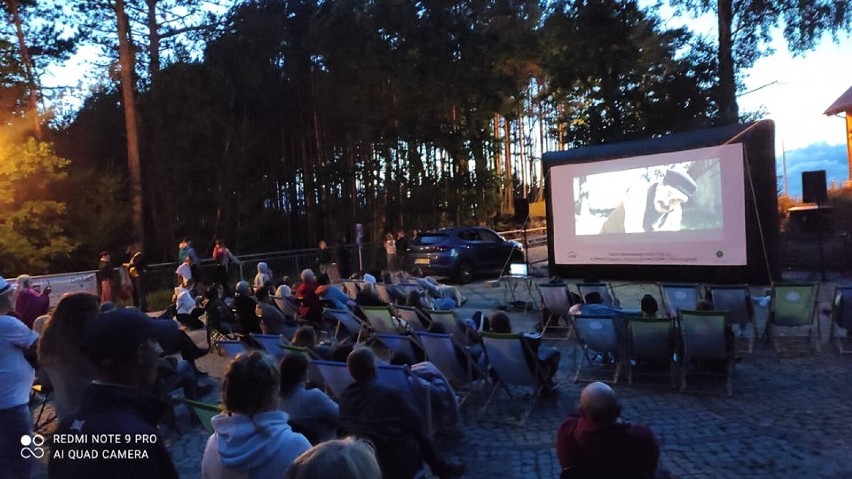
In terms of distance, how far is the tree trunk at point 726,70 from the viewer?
16672 millimetres

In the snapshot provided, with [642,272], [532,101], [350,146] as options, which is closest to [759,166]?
[642,272]

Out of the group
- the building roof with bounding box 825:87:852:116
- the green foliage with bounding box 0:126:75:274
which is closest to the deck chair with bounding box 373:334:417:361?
the green foliage with bounding box 0:126:75:274

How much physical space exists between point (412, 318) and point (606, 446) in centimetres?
457

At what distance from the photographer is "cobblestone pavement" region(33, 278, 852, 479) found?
414 centimetres

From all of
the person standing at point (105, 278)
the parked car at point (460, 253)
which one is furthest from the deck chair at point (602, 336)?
the person standing at point (105, 278)

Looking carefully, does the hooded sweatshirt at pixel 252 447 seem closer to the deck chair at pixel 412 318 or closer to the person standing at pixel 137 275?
the deck chair at pixel 412 318

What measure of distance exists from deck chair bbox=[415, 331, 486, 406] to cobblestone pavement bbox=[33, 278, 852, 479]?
0.98 ft

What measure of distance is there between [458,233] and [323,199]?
8882 mm

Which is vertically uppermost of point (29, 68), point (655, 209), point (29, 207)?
point (29, 68)

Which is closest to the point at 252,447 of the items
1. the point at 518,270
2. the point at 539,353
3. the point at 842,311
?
the point at 539,353

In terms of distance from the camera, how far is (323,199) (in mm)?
23422

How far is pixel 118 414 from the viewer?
5.37ft

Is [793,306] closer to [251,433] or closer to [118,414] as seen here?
[251,433]

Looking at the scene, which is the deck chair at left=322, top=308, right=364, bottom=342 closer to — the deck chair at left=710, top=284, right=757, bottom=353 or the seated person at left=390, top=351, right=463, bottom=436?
the seated person at left=390, top=351, right=463, bottom=436
